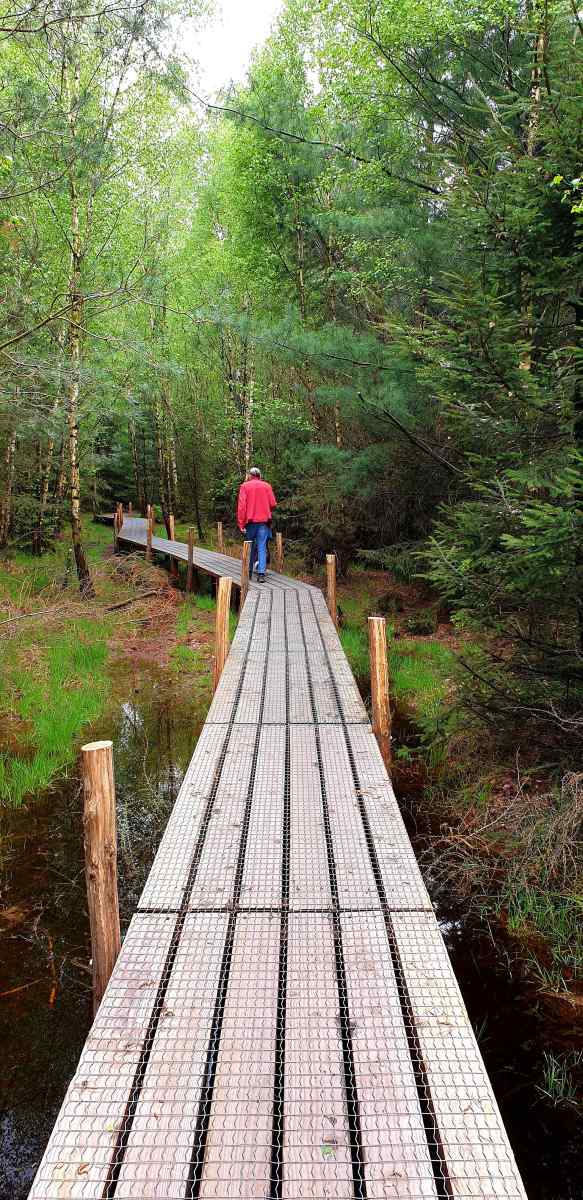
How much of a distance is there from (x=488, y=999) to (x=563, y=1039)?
1.35ft

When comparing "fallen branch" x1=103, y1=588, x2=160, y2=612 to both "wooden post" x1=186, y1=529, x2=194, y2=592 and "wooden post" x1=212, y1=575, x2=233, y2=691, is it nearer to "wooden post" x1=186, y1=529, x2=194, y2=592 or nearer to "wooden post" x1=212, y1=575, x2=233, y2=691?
"wooden post" x1=186, y1=529, x2=194, y2=592

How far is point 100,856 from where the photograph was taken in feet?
8.75

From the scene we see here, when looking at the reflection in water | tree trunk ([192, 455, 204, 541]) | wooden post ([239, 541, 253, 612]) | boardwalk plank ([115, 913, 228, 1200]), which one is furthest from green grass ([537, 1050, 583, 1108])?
tree trunk ([192, 455, 204, 541])

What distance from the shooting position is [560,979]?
147 inches

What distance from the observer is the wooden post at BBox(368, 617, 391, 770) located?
488cm

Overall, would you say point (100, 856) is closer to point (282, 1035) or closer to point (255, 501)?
point (282, 1035)

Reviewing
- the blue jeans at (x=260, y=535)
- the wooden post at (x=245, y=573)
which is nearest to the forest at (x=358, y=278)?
the blue jeans at (x=260, y=535)

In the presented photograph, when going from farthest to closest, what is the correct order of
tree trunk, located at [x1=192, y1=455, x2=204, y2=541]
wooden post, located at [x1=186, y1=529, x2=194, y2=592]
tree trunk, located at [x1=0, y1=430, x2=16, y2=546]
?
tree trunk, located at [x1=192, y1=455, x2=204, y2=541], wooden post, located at [x1=186, y1=529, x2=194, y2=592], tree trunk, located at [x1=0, y1=430, x2=16, y2=546]

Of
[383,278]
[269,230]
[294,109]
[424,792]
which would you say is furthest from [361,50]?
[424,792]

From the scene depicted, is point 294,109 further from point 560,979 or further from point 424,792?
point 560,979

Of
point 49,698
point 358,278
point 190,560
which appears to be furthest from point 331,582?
point 190,560

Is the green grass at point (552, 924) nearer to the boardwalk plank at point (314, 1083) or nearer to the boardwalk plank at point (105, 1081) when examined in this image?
the boardwalk plank at point (314, 1083)

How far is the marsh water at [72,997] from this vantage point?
2848 mm

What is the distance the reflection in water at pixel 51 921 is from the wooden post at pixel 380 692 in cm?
192
